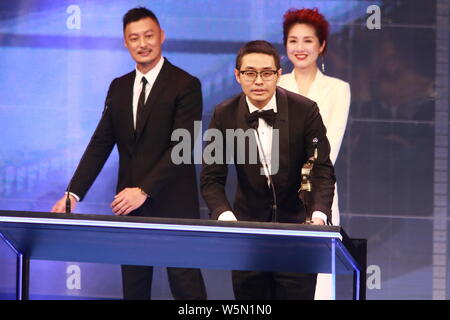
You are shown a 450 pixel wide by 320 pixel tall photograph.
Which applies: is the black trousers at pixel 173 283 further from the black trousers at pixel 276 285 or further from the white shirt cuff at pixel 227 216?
the white shirt cuff at pixel 227 216

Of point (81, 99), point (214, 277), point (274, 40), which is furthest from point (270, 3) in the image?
point (214, 277)

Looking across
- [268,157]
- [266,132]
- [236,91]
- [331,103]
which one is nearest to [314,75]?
[331,103]

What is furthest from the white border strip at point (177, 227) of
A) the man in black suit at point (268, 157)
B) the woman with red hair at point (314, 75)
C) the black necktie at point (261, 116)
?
the woman with red hair at point (314, 75)

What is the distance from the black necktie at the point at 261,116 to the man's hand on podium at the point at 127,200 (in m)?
1.04

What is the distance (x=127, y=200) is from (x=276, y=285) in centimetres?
117

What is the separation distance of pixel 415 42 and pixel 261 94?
222 centimetres

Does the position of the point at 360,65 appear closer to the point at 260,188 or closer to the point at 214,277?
the point at 214,277

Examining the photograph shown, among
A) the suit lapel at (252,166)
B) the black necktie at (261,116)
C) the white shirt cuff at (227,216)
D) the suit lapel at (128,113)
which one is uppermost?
the suit lapel at (128,113)

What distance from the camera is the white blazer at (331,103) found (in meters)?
6.27

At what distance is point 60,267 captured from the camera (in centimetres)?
687

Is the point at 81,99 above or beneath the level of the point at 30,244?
above

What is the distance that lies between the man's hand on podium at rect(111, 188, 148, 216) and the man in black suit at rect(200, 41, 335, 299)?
0.84 meters

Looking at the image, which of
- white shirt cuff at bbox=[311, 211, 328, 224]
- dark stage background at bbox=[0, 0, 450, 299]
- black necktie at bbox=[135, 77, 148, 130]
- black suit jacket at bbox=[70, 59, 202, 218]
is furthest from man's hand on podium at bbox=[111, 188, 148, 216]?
white shirt cuff at bbox=[311, 211, 328, 224]
